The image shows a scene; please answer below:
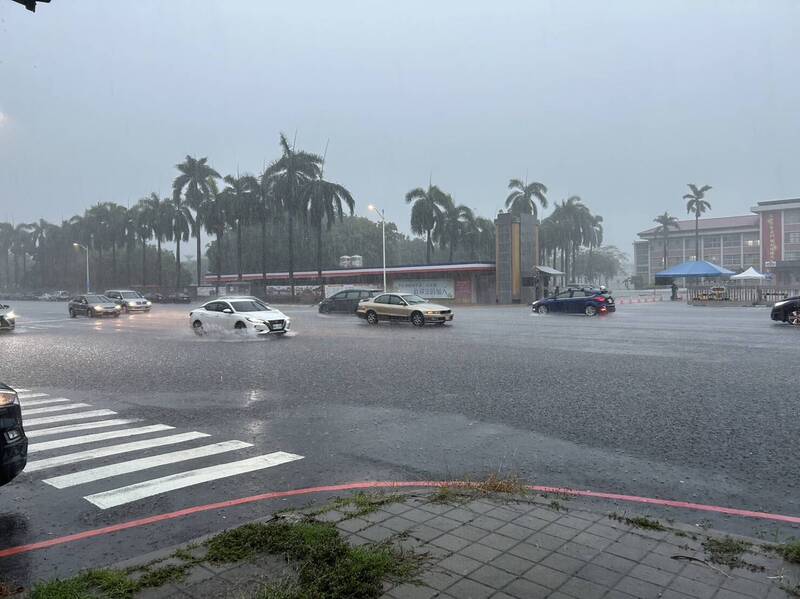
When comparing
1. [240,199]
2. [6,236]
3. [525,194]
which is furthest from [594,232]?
[6,236]

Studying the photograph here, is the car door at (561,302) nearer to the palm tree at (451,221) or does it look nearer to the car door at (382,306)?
the car door at (382,306)

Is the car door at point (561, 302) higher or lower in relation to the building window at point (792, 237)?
lower

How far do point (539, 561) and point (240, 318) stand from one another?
730 inches

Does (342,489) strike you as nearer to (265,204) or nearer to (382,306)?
(382,306)

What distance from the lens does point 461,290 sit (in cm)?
5166

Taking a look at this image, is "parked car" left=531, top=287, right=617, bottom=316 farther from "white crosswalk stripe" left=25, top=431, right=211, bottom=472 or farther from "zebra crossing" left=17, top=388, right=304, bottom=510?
"white crosswalk stripe" left=25, top=431, right=211, bottom=472

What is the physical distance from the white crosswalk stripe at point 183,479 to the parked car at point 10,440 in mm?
719

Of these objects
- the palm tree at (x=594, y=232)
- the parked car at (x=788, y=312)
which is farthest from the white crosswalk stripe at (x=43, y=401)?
the palm tree at (x=594, y=232)

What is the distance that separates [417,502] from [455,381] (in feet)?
20.5

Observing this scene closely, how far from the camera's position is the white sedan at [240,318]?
67.1 ft

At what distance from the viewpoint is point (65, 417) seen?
8391 mm

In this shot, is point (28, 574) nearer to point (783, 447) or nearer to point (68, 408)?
point (68, 408)

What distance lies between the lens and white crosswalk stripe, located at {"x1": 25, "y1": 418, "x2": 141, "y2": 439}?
7425mm

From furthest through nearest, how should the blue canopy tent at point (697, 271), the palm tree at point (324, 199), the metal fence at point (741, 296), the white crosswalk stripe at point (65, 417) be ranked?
the palm tree at point (324, 199) → the blue canopy tent at point (697, 271) → the metal fence at point (741, 296) → the white crosswalk stripe at point (65, 417)
